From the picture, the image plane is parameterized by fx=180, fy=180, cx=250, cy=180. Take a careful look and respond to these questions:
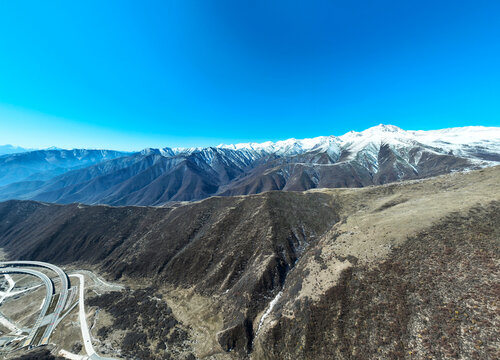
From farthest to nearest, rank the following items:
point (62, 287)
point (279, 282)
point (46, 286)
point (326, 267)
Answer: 1. point (46, 286)
2. point (62, 287)
3. point (279, 282)
4. point (326, 267)

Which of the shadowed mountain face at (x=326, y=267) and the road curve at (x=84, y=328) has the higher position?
the shadowed mountain face at (x=326, y=267)

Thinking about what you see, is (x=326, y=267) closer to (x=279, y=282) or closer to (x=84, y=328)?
(x=279, y=282)

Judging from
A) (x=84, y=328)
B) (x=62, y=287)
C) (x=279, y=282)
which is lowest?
(x=84, y=328)

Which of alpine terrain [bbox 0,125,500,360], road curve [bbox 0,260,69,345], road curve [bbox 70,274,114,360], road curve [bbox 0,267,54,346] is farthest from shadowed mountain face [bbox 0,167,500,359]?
road curve [bbox 70,274,114,360]

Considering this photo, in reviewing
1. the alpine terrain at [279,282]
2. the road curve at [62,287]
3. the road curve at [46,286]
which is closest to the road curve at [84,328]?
the alpine terrain at [279,282]

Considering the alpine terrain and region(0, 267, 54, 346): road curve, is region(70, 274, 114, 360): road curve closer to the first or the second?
the alpine terrain

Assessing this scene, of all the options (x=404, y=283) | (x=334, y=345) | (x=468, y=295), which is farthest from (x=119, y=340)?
(x=468, y=295)

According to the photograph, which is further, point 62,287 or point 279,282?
point 62,287

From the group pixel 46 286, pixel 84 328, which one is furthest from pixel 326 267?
pixel 46 286

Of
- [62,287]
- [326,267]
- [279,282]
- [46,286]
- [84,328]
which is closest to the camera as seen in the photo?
[326,267]

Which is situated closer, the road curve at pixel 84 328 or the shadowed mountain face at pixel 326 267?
the shadowed mountain face at pixel 326 267

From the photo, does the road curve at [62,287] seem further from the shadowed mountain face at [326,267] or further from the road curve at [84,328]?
the shadowed mountain face at [326,267]
